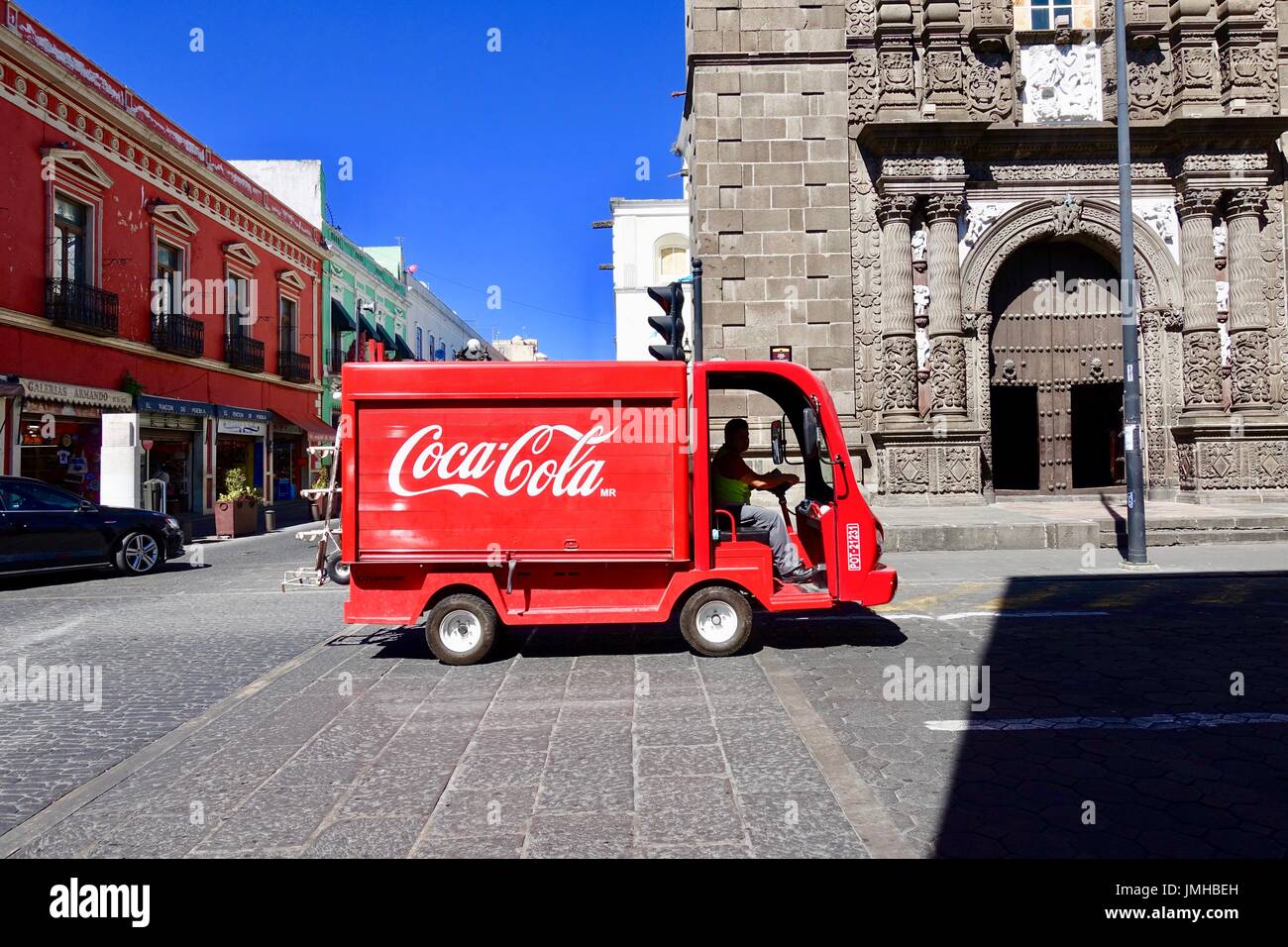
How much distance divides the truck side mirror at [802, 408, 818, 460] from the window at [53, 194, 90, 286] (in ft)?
61.6

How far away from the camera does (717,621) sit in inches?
260

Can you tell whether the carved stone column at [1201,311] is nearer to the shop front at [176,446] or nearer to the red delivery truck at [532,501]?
the red delivery truck at [532,501]

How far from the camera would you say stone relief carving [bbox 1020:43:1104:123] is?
17.0m

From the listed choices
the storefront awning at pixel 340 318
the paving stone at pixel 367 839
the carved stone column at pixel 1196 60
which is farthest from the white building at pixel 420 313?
the paving stone at pixel 367 839

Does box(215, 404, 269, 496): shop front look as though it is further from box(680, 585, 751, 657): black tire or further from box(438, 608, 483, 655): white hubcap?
box(680, 585, 751, 657): black tire

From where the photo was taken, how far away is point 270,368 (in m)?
28.3

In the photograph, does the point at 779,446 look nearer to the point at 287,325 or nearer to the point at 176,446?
the point at 176,446

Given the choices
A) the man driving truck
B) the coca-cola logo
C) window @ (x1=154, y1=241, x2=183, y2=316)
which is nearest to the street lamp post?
the man driving truck

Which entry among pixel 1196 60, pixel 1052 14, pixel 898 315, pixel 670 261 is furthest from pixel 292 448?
pixel 1196 60

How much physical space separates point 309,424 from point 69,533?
19225mm

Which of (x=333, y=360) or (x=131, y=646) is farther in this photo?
(x=333, y=360)

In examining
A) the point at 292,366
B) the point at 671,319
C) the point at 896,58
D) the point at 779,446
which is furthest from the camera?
the point at 292,366

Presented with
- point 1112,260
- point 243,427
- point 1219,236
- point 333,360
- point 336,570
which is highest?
point 333,360
